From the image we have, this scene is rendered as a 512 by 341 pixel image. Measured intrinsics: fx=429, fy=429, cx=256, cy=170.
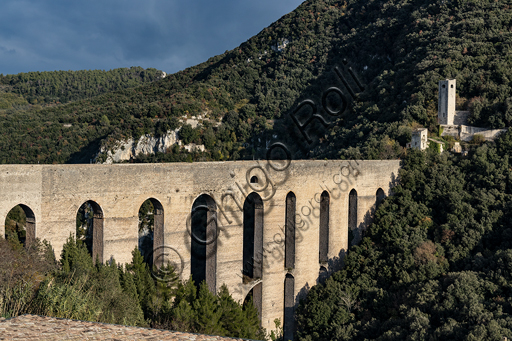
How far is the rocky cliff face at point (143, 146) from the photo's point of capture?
37094 millimetres

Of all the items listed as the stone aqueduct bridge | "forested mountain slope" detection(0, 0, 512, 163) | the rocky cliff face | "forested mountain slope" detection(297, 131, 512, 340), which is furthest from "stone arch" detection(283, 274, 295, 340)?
the rocky cliff face

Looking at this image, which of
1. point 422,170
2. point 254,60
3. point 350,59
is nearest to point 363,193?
point 422,170

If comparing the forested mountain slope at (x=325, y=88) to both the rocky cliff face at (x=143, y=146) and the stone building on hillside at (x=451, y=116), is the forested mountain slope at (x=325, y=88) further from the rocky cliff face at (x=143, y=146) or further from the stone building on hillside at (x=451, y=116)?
the rocky cliff face at (x=143, y=146)

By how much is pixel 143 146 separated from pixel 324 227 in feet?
75.5

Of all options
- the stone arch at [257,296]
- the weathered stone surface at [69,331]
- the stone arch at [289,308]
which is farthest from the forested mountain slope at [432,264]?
the weathered stone surface at [69,331]

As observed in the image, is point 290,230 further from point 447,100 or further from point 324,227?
point 447,100

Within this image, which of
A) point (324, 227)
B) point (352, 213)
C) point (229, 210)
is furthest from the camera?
point (352, 213)

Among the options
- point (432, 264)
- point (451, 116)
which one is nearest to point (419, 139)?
point (451, 116)

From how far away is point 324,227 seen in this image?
20609mm

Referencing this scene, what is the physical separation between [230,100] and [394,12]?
21145 mm

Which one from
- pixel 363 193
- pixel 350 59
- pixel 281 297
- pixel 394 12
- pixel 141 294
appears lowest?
pixel 281 297

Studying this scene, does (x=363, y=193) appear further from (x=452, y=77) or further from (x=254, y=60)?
(x=254, y=60)

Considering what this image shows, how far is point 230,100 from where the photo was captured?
5003cm

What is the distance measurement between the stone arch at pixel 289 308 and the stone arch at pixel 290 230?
2.36ft
